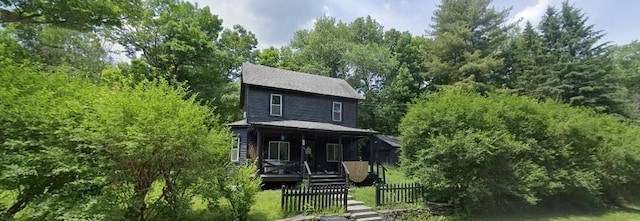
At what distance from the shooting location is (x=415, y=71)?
33.9 meters

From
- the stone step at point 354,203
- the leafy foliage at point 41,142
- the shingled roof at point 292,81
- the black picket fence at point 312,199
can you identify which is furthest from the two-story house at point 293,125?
the leafy foliage at point 41,142

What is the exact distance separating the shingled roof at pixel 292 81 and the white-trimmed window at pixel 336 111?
59 centimetres

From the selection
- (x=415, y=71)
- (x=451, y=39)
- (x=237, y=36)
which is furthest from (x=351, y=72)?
(x=237, y=36)

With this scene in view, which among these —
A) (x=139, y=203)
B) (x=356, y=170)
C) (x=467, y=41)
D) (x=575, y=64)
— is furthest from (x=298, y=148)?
(x=575, y=64)

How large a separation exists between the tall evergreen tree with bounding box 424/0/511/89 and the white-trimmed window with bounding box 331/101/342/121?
46.2 feet

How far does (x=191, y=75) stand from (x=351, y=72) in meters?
16.1

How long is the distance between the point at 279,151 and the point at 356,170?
15.0 ft

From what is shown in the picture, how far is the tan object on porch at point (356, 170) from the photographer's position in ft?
48.3

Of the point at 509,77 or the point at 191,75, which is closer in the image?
A: the point at 191,75

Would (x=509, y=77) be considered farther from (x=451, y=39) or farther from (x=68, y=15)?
(x=68, y=15)

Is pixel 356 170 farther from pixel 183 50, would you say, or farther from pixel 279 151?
pixel 183 50

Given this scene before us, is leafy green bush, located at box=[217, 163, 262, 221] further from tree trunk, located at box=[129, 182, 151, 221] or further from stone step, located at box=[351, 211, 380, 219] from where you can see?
stone step, located at box=[351, 211, 380, 219]

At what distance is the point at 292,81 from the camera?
60.7ft

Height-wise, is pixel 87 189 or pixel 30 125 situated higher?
pixel 30 125
